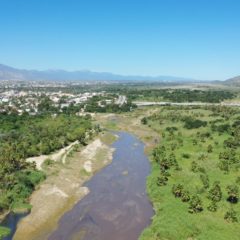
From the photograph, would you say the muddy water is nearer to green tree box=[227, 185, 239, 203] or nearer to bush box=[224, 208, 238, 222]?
bush box=[224, 208, 238, 222]

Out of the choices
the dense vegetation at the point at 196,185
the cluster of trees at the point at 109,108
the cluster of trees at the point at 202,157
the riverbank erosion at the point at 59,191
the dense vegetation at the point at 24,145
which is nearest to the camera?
the dense vegetation at the point at 196,185

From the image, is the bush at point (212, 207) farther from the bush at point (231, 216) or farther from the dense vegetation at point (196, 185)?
the bush at point (231, 216)

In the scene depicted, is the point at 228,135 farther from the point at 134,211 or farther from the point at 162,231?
the point at 162,231

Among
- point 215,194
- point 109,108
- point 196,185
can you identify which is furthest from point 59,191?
point 109,108

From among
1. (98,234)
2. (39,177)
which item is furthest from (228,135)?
(98,234)

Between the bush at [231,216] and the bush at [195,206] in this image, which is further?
the bush at [195,206]

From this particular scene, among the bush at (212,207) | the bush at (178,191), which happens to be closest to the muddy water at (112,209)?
the bush at (178,191)

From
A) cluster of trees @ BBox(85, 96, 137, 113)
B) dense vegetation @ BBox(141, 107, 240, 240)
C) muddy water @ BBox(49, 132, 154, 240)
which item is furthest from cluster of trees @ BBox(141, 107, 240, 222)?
cluster of trees @ BBox(85, 96, 137, 113)

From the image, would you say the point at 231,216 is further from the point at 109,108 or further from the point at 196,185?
the point at 109,108

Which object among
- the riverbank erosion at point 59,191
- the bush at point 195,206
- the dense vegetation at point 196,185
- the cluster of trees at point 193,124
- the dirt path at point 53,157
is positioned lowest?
the riverbank erosion at point 59,191
